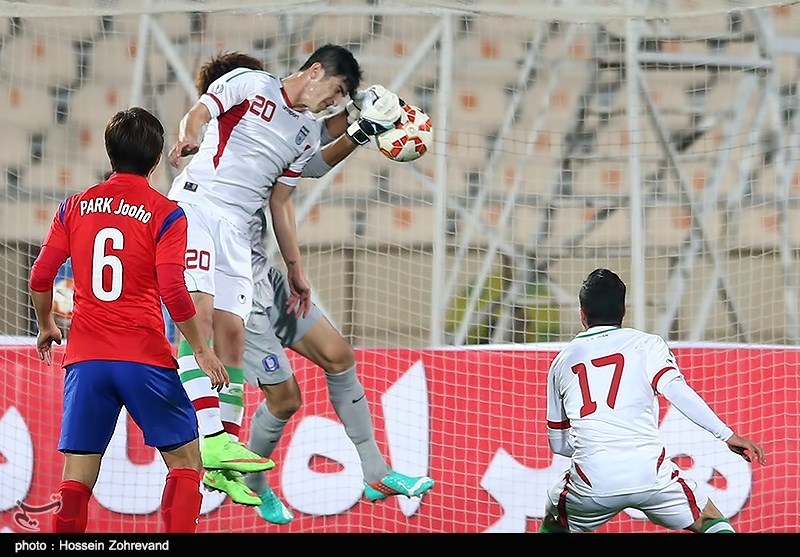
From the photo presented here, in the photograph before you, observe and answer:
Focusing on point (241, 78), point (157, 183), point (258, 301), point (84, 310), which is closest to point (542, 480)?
point (258, 301)

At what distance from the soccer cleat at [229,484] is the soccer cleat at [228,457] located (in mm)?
80

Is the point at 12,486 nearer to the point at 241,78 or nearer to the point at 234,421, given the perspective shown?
the point at 234,421

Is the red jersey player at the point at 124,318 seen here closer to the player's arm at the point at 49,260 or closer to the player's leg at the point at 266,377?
the player's arm at the point at 49,260

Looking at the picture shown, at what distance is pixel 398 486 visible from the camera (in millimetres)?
5691

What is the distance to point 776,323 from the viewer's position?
30.5ft

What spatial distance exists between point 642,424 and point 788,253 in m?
4.60

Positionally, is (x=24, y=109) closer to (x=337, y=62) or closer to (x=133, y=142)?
(x=337, y=62)

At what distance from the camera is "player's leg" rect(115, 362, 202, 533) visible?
172 inches

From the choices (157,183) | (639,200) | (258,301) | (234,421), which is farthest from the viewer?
(157,183)

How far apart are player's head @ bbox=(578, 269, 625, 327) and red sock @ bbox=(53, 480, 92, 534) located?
2.04 meters

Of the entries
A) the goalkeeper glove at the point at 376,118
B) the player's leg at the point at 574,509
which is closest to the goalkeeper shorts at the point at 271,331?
the goalkeeper glove at the point at 376,118

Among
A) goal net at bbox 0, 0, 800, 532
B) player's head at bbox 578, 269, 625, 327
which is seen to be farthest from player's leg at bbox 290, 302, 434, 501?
goal net at bbox 0, 0, 800, 532

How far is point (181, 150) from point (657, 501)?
2.26m

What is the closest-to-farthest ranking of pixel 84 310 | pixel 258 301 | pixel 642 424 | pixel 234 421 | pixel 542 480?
pixel 84 310, pixel 642 424, pixel 234 421, pixel 258 301, pixel 542 480
